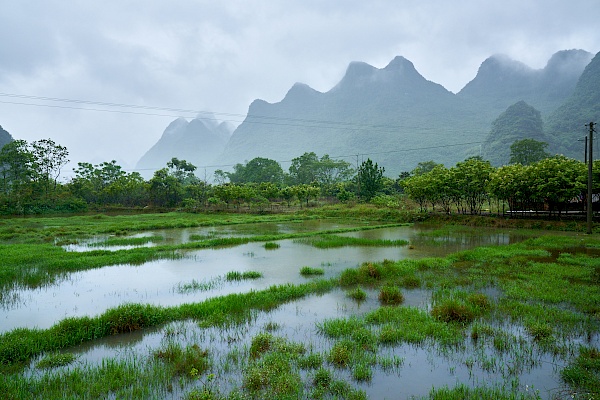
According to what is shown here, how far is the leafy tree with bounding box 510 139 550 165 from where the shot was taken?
5038 centimetres

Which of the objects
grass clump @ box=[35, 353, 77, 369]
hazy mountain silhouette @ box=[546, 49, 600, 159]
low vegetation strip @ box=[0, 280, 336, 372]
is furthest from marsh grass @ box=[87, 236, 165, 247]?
hazy mountain silhouette @ box=[546, 49, 600, 159]

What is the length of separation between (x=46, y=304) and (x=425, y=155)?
95278 millimetres

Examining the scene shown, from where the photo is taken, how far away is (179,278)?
33.3ft

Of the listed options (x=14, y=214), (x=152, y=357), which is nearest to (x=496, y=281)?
(x=152, y=357)

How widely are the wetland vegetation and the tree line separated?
507 inches

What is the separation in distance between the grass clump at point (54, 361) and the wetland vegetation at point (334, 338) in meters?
0.02

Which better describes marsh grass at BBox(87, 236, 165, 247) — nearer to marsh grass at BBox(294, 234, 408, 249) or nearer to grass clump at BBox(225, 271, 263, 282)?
marsh grass at BBox(294, 234, 408, 249)

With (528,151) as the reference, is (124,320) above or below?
below

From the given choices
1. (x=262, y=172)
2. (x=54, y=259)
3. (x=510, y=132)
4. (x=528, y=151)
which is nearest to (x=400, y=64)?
(x=510, y=132)

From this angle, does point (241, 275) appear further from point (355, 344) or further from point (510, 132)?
point (510, 132)

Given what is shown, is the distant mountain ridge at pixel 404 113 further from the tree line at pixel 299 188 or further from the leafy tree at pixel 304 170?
the tree line at pixel 299 188

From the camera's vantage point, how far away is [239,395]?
155 inches

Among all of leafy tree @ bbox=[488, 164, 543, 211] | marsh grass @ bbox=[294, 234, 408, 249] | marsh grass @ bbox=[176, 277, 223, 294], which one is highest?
leafy tree @ bbox=[488, 164, 543, 211]

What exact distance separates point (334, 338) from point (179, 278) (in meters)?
6.08
